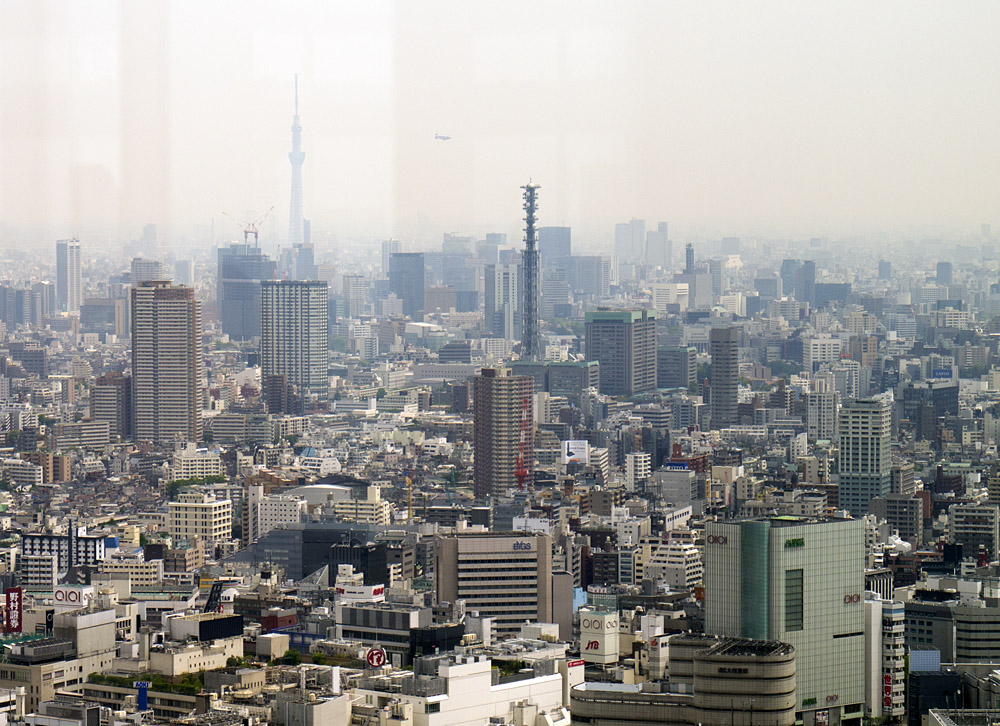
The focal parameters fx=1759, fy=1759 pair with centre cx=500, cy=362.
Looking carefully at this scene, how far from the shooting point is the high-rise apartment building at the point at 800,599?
23.3ft

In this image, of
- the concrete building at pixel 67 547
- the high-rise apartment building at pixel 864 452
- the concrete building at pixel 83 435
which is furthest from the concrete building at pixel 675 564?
the concrete building at pixel 83 435

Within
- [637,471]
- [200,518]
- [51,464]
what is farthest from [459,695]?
[51,464]

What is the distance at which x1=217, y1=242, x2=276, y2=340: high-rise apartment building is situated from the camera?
1888 centimetres

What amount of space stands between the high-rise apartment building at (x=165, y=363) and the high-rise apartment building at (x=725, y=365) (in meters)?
6.04

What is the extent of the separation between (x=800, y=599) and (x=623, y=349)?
47.8 ft

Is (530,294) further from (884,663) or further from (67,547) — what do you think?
(884,663)

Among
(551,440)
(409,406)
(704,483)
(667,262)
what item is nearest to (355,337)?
(409,406)

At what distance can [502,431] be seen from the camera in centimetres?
1758

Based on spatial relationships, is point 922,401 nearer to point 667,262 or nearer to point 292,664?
point 667,262

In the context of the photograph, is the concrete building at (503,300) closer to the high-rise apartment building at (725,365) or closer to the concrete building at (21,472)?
the high-rise apartment building at (725,365)

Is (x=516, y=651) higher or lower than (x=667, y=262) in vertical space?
lower

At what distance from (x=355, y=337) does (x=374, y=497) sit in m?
7.08

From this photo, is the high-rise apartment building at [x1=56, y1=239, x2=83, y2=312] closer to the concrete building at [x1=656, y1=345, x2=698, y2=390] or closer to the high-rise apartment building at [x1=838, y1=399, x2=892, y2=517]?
the concrete building at [x1=656, y1=345, x2=698, y2=390]

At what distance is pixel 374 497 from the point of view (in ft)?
48.8
